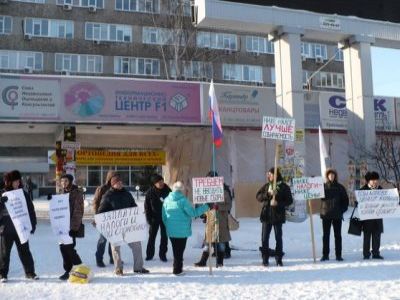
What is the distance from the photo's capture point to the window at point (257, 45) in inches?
1812

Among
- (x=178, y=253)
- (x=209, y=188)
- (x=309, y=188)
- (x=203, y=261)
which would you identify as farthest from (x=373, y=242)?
(x=178, y=253)

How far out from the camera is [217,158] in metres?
20.5

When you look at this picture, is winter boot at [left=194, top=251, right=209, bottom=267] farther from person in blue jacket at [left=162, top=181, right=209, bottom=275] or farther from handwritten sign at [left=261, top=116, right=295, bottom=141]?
handwritten sign at [left=261, top=116, right=295, bottom=141]

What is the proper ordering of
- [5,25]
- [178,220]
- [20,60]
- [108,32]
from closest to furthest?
[178,220] < [5,25] < [20,60] < [108,32]

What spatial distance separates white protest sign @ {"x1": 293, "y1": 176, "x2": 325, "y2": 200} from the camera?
1048 centimetres

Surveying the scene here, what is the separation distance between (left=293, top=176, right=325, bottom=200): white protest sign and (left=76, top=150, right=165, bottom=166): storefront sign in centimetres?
1341

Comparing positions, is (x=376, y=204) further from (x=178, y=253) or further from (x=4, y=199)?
(x=4, y=199)

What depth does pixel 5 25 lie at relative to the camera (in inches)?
1576

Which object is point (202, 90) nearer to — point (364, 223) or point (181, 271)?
point (364, 223)

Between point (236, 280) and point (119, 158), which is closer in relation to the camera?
point (236, 280)

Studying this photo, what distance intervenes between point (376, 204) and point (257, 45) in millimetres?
37437

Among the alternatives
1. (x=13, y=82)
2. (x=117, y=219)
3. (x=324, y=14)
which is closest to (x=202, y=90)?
(x=324, y=14)

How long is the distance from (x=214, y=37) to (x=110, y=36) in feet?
26.7

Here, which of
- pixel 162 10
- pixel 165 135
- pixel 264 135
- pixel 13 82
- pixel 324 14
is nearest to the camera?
pixel 264 135
